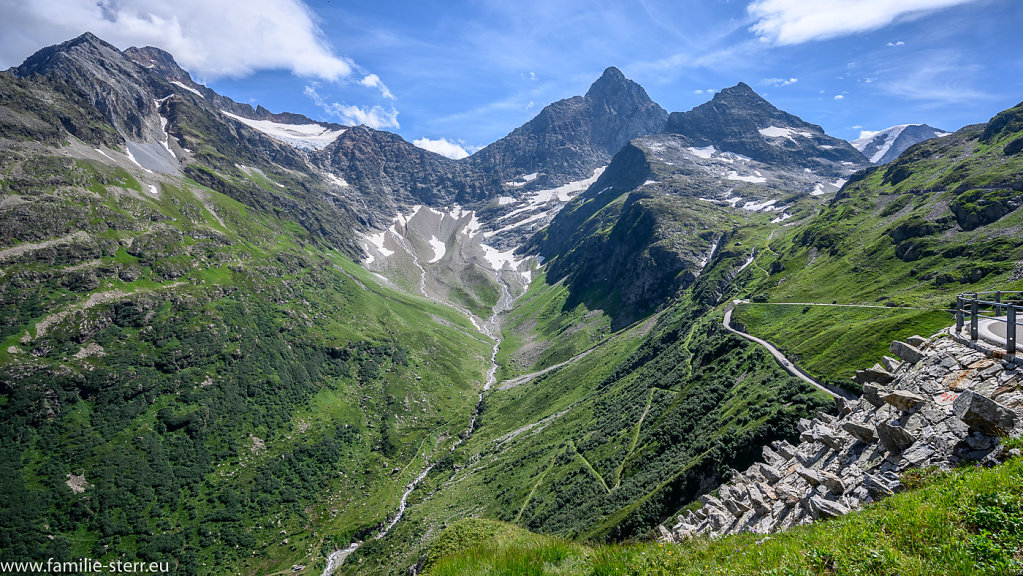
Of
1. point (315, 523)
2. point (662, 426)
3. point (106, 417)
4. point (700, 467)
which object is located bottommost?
point (315, 523)

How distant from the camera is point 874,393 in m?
20.0

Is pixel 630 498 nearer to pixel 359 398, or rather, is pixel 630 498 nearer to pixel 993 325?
pixel 993 325

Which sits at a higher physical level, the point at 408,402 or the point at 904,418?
the point at 904,418

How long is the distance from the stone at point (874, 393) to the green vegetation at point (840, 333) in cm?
2781

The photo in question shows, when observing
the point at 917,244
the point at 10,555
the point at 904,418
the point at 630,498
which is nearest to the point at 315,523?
the point at 10,555

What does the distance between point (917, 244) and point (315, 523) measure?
174m

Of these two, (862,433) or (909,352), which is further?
(909,352)

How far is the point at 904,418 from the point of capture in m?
16.3

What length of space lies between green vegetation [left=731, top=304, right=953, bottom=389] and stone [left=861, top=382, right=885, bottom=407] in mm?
27806

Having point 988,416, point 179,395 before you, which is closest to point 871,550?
point 988,416

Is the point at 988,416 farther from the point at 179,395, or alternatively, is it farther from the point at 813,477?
the point at 179,395

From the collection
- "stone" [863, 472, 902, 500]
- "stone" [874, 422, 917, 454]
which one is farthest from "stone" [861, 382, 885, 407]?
"stone" [863, 472, 902, 500]

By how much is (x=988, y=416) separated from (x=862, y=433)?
581 cm

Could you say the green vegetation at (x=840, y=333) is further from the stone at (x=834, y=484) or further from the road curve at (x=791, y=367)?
the stone at (x=834, y=484)
